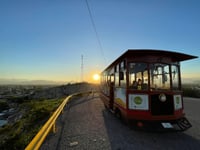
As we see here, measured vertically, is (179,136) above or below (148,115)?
below

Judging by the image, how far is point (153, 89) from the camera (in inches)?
229

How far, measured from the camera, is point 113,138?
199 inches

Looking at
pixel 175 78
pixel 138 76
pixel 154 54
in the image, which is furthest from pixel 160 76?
pixel 154 54

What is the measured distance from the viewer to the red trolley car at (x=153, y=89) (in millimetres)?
5438

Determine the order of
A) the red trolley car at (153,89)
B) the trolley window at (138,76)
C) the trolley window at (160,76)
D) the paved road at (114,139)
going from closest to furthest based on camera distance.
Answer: the paved road at (114,139)
the red trolley car at (153,89)
the trolley window at (138,76)
the trolley window at (160,76)

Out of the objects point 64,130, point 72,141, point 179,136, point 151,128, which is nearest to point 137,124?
point 151,128

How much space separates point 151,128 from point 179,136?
1.23 metres

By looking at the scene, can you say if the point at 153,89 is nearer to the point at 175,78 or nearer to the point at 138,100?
the point at 138,100

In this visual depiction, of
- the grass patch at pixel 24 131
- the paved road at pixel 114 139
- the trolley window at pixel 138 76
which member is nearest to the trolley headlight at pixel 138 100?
the trolley window at pixel 138 76

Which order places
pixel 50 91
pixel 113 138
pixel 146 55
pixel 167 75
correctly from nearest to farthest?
pixel 113 138, pixel 146 55, pixel 167 75, pixel 50 91

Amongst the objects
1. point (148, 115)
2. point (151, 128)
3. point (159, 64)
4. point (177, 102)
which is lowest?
point (151, 128)

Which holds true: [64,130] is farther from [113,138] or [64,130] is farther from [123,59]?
[123,59]

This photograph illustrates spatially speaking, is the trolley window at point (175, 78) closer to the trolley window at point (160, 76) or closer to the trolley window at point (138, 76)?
the trolley window at point (160, 76)

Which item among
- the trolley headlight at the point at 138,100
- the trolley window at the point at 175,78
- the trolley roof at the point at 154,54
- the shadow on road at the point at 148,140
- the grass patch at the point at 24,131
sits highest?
the trolley roof at the point at 154,54
